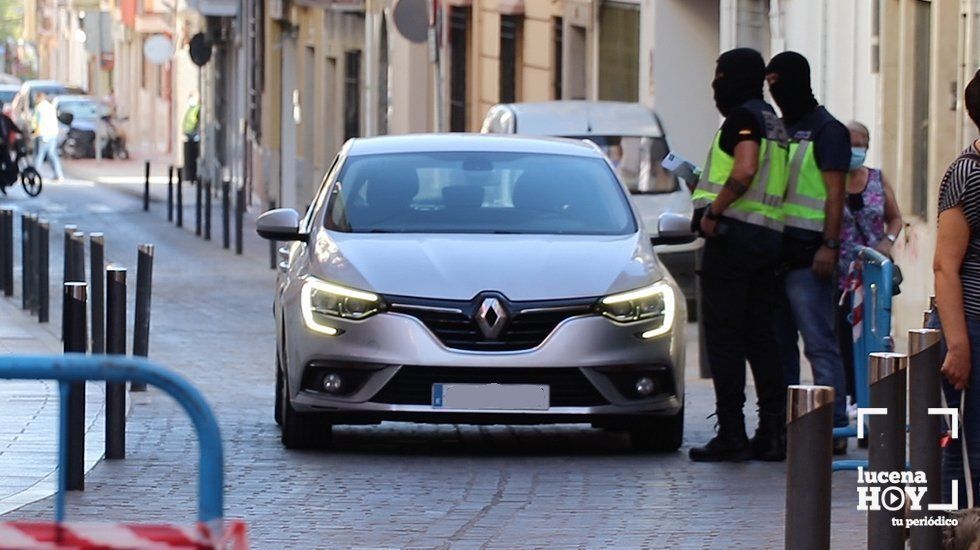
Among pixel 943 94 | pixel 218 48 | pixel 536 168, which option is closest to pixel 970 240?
→ pixel 536 168

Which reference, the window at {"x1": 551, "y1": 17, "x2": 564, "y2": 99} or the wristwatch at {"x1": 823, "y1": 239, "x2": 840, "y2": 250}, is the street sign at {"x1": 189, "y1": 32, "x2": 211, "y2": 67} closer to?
the window at {"x1": 551, "y1": 17, "x2": 564, "y2": 99}

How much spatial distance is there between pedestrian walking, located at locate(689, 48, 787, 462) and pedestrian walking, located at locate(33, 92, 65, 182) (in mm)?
38722

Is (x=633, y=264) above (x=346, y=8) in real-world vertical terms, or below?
below

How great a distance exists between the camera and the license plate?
10.1 metres

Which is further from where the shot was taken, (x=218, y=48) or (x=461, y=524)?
(x=218, y=48)

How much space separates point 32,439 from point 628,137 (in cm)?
1007

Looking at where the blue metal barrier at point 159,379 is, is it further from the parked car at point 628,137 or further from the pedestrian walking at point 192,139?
the pedestrian walking at point 192,139

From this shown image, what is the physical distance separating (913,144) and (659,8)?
292 inches

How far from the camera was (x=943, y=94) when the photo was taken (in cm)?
1709

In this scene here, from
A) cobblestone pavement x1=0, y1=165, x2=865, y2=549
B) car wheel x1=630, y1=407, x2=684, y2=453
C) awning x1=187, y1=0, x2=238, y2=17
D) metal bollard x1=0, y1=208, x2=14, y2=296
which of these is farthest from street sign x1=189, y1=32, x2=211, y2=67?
car wheel x1=630, y1=407, x2=684, y2=453

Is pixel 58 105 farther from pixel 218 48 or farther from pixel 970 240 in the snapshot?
pixel 970 240

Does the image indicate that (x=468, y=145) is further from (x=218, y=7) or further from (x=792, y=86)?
(x=218, y=7)

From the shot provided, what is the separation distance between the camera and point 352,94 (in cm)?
4028

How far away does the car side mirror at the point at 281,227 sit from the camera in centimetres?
1102
